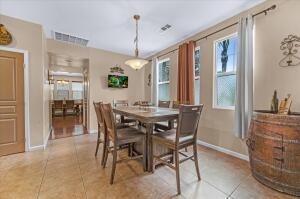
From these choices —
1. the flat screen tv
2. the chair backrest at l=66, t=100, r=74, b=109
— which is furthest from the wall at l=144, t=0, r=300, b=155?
the chair backrest at l=66, t=100, r=74, b=109

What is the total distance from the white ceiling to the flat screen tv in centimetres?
134

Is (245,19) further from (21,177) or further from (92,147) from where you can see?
(21,177)

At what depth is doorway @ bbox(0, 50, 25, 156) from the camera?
2.67m

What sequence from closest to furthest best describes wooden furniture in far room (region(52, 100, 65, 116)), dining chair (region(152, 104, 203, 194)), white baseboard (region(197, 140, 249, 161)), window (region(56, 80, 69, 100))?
dining chair (region(152, 104, 203, 194))
white baseboard (region(197, 140, 249, 161))
wooden furniture in far room (region(52, 100, 65, 116))
window (region(56, 80, 69, 100))

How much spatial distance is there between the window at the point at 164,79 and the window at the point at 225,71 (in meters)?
1.64

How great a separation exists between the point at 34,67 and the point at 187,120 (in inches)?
121

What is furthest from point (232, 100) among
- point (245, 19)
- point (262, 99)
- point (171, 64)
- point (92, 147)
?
point (92, 147)

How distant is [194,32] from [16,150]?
4.28 meters

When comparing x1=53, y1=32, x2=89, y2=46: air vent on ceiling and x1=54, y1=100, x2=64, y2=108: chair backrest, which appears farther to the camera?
x1=54, y1=100, x2=64, y2=108: chair backrest

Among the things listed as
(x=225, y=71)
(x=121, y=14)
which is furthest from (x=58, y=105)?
(x=225, y=71)

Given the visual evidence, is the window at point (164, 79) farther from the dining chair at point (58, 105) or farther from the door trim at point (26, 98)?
the dining chair at point (58, 105)

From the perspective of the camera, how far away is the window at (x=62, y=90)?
10023 mm

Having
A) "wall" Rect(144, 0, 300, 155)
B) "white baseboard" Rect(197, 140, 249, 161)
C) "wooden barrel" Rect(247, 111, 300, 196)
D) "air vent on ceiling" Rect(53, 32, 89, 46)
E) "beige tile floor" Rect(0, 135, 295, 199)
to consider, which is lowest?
"beige tile floor" Rect(0, 135, 295, 199)

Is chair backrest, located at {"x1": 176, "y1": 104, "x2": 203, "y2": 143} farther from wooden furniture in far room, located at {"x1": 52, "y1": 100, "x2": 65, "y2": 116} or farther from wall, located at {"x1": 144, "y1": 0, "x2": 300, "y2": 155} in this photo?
wooden furniture in far room, located at {"x1": 52, "y1": 100, "x2": 65, "y2": 116}
